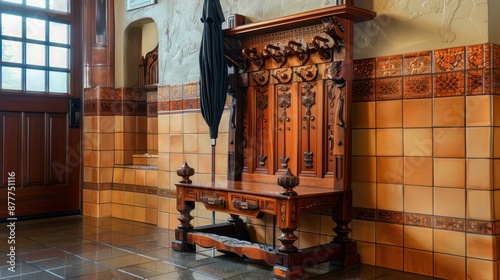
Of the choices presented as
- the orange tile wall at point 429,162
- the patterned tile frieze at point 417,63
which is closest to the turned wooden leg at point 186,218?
the orange tile wall at point 429,162

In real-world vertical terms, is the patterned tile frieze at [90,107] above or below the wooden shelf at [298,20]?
below

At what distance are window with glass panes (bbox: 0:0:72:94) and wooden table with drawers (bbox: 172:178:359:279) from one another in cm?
279

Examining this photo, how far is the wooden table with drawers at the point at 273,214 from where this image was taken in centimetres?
354

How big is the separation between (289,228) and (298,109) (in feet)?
3.75

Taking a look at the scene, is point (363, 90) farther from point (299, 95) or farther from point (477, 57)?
point (477, 57)

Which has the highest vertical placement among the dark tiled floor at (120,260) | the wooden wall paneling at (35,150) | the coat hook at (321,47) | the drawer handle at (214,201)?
the coat hook at (321,47)

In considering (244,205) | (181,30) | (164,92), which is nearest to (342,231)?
(244,205)

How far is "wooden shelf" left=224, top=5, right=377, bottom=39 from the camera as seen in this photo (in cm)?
377

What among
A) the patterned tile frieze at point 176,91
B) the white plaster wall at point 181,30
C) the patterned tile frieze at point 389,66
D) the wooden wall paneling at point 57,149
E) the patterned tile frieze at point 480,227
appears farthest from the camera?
the wooden wall paneling at point 57,149

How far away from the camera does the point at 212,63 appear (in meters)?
4.48

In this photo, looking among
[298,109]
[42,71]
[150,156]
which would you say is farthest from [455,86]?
[42,71]

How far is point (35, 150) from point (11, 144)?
0.29 meters

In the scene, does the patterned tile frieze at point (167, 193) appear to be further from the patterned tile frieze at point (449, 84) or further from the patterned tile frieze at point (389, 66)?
the patterned tile frieze at point (449, 84)

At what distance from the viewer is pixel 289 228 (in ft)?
11.5
